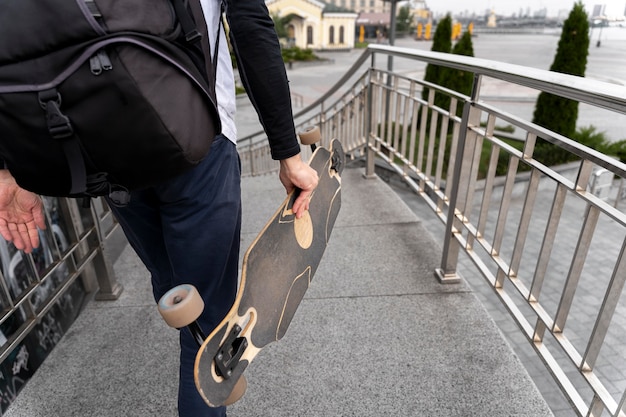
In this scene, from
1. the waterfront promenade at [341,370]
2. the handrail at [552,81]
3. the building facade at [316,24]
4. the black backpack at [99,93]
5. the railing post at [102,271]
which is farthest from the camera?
the building facade at [316,24]

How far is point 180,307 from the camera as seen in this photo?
91 cm

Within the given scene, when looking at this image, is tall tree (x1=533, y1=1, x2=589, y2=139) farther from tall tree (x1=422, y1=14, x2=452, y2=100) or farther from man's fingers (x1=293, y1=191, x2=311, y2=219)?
man's fingers (x1=293, y1=191, x2=311, y2=219)

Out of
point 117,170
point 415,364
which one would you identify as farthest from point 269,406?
point 117,170

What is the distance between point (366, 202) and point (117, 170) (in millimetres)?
2832

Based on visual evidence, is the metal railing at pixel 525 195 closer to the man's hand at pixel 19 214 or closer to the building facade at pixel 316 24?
the man's hand at pixel 19 214

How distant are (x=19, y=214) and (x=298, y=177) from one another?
0.75 metres

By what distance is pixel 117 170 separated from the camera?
0.92 m

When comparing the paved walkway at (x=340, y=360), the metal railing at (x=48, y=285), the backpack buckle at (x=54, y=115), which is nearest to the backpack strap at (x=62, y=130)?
the backpack buckle at (x=54, y=115)

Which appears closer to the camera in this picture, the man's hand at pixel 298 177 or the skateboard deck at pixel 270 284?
the skateboard deck at pixel 270 284

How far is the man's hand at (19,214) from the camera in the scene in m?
1.10

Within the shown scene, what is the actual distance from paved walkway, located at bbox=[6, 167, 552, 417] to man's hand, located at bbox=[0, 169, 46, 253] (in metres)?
0.87

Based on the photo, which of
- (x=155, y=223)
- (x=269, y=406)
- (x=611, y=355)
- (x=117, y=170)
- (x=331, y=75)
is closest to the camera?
(x=117, y=170)

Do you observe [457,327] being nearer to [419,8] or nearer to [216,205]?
[216,205]

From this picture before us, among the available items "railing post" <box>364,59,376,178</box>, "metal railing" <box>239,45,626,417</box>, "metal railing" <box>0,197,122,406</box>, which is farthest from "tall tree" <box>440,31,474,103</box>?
"metal railing" <box>0,197,122,406</box>
